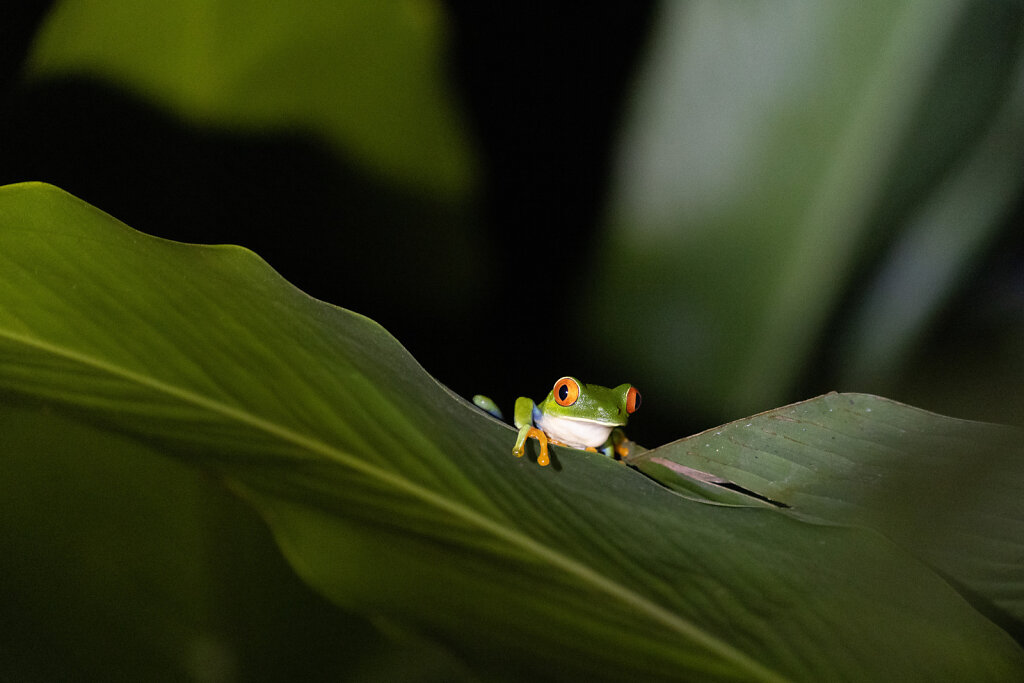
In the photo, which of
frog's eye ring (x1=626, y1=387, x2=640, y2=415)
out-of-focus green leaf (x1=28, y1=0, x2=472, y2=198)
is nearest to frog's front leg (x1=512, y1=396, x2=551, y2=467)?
frog's eye ring (x1=626, y1=387, x2=640, y2=415)

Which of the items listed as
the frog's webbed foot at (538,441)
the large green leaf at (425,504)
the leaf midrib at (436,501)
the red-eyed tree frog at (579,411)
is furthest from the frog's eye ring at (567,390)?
the leaf midrib at (436,501)

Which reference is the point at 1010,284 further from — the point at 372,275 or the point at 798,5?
the point at 372,275

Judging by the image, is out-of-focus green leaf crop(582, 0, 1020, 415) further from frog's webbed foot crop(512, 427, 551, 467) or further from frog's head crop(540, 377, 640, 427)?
frog's webbed foot crop(512, 427, 551, 467)

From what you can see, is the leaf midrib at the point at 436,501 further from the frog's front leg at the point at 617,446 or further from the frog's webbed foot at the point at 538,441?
the frog's front leg at the point at 617,446

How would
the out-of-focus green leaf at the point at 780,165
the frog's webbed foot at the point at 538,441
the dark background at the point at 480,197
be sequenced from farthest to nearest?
the dark background at the point at 480,197
the out-of-focus green leaf at the point at 780,165
the frog's webbed foot at the point at 538,441

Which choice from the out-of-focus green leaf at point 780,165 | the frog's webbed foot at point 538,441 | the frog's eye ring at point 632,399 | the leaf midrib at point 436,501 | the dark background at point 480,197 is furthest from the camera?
the dark background at point 480,197

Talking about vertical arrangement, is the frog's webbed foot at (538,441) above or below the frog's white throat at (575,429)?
above

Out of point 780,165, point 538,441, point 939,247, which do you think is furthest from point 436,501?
point 939,247
